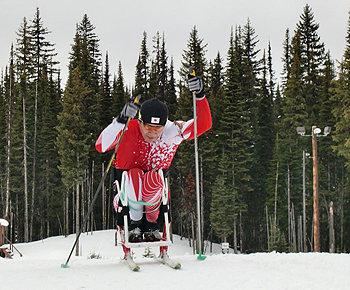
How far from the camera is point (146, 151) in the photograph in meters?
5.43

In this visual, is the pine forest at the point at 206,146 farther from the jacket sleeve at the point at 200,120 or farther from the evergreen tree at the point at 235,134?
the jacket sleeve at the point at 200,120

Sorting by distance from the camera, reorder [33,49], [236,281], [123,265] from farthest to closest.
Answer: [33,49]
[123,265]
[236,281]

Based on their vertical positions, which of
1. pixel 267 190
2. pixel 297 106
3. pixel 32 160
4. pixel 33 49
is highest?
pixel 33 49

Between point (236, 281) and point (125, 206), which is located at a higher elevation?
point (125, 206)

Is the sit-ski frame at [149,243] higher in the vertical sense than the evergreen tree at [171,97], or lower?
lower

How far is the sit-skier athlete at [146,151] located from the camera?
5164mm

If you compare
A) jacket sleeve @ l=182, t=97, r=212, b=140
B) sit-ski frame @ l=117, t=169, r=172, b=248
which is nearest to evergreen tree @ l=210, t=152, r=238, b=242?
jacket sleeve @ l=182, t=97, r=212, b=140

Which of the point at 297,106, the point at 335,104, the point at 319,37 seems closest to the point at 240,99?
the point at 297,106

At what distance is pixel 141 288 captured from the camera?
3.67 metres

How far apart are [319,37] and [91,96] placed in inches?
774

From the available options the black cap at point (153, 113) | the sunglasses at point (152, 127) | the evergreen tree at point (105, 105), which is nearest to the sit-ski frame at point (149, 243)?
the sunglasses at point (152, 127)

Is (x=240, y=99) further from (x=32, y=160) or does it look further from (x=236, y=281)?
(x=236, y=281)

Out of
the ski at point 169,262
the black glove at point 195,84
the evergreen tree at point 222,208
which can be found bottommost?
the evergreen tree at point 222,208

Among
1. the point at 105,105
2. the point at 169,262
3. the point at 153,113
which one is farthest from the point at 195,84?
the point at 105,105
